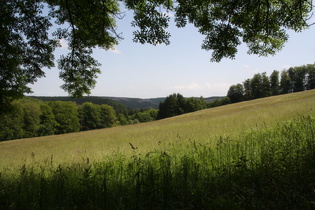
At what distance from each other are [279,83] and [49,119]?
4125 inches

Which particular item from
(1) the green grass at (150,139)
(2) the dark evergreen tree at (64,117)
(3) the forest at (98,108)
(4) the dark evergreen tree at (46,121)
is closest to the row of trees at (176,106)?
(3) the forest at (98,108)

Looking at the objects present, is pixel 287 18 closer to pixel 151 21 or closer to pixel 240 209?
pixel 151 21

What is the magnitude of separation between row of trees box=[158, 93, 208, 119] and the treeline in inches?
1033

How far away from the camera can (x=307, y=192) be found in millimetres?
2744

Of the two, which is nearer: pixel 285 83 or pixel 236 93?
pixel 285 83

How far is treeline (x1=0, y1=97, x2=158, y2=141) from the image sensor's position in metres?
47.0

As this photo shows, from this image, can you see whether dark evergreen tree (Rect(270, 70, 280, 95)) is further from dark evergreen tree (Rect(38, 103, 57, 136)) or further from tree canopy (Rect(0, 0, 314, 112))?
dark evergreen tree (Rect(38, 103, 57, 136))

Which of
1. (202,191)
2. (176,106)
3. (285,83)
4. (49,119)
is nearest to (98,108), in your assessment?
(49,119)

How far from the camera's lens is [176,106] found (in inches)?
3312

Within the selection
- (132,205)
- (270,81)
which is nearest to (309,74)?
(270,81)

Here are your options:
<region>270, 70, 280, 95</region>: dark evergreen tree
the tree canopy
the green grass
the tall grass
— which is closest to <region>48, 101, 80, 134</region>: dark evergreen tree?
the green grass

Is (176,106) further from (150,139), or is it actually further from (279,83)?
(150,139)

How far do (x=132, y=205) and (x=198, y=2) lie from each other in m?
5.75

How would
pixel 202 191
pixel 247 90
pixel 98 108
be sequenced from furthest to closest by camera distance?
pixel 247 90
pixel 98 108
pixel 202 191
